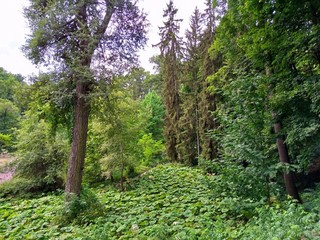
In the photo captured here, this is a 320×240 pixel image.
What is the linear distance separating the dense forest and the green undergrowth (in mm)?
24

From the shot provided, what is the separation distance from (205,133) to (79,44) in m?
3.47

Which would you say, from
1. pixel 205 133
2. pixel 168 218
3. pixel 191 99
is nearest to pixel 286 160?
pixel 205 133

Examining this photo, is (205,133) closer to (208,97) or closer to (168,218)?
(168,218)

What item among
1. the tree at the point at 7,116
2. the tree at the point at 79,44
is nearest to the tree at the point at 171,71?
the tree at the point at 79,44

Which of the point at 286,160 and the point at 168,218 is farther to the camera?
the point at 286,160

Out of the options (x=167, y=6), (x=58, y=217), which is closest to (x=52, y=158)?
(x=58, y=217)

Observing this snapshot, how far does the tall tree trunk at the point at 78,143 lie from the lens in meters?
4.80

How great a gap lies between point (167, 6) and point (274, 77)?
9.31 metres

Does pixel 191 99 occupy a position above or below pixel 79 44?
above

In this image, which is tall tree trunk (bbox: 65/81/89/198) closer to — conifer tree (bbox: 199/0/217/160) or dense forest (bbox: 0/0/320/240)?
dense forest (bbox: 0/0/320/240)

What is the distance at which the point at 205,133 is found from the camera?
4.18m

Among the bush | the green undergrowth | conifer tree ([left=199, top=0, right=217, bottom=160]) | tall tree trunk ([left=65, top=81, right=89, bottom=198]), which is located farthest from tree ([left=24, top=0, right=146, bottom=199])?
conifer tree ([left=199, top=0, right=217, bottom=160])

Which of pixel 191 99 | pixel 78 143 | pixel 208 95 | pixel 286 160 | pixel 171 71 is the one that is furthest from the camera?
pixel 171 71

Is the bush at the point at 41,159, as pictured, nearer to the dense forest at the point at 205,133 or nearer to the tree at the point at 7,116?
the dense forest at the point at 205,133
